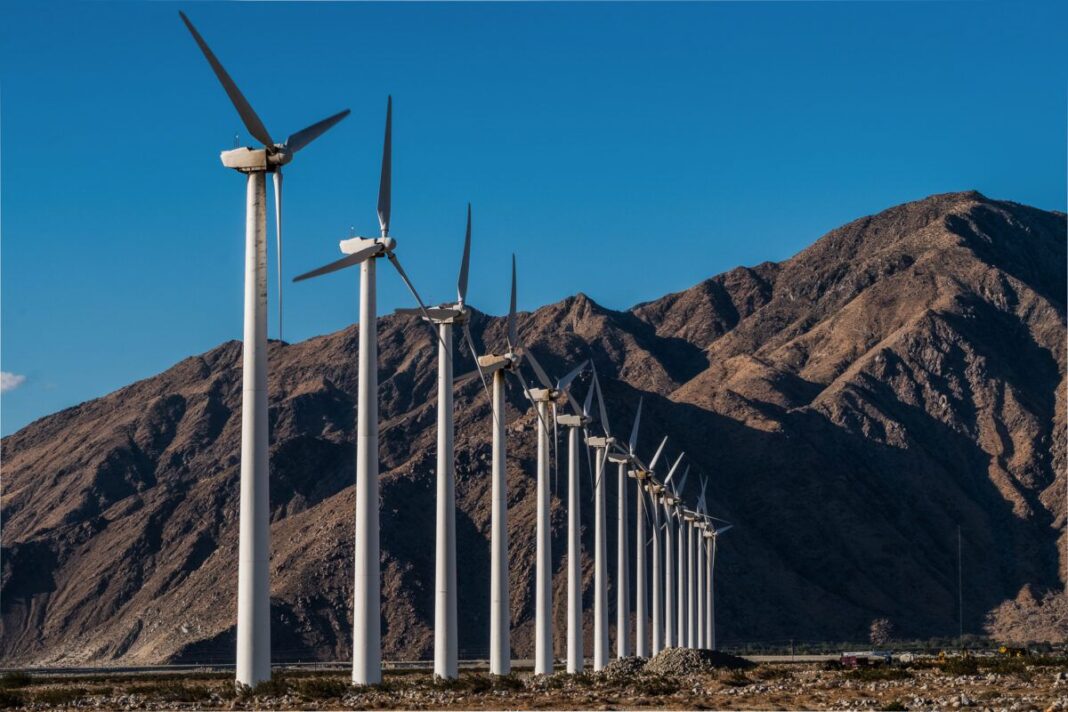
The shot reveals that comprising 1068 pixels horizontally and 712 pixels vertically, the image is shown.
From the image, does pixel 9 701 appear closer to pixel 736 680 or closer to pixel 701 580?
pixel 736 680

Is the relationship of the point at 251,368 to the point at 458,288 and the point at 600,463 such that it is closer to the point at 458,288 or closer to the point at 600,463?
the point at 458,288

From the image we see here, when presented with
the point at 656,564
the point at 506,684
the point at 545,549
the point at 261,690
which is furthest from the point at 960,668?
the point at 656,564

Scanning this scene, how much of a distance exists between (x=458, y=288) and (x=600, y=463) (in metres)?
26.9

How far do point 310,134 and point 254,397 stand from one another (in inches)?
A: 364

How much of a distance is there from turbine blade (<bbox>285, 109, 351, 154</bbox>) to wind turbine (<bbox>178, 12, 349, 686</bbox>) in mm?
692

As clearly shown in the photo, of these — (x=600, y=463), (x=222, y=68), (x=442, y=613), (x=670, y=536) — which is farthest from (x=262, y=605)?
(x=670, y=536)

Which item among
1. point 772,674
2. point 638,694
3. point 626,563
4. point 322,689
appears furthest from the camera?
point 626,563

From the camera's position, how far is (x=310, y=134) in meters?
47.8

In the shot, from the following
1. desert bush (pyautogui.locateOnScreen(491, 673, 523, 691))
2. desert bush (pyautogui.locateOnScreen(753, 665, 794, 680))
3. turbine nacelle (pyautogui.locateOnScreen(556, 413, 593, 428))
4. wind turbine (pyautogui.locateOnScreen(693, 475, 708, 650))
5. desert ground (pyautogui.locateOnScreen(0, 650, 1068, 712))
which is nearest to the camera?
desert ground (pyautogui.locateOnScreen(0, 650, 1068, 712))

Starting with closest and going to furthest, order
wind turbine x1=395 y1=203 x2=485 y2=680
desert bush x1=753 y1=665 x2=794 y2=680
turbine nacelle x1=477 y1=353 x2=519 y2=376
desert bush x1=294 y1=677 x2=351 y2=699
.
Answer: desert bush x1=294 y1=677 x2=351 y2=699
wind turbine x1=395 y1=203 x2=485 y2=680
desert bush x1=753 y1=665 x2=794 y2=680
turbine nacelle x1=477 y1=353 x2=519 y2=376

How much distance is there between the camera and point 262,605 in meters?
42.7

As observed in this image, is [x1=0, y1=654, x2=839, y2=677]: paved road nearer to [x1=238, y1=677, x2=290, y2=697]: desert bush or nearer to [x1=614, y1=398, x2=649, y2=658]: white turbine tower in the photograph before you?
[x1=614, y1=398, x2=649, y2=658]: white turbine tower

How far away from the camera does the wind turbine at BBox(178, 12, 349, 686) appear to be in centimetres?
4225

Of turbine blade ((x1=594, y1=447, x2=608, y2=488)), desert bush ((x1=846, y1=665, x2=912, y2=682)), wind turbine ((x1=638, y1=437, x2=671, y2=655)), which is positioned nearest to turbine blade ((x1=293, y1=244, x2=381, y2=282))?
desert bush ((x1=846, y1=665, x2=912, y2=682))
